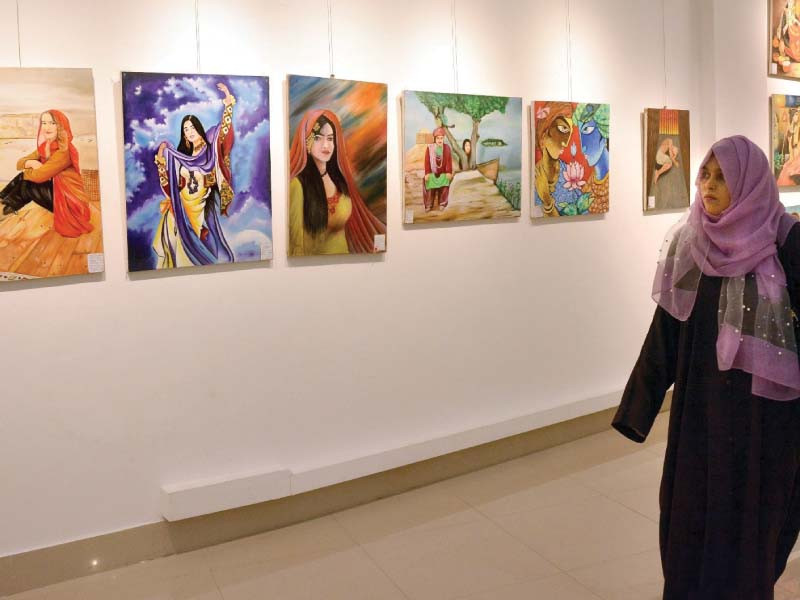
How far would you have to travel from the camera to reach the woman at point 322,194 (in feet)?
17.0

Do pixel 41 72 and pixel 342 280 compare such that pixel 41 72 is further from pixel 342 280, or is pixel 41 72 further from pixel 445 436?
pixel 445 436

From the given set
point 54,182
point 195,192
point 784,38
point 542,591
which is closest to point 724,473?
point 542,591

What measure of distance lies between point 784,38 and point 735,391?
5632 millimetres

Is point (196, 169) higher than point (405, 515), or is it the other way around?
point (196, 169)

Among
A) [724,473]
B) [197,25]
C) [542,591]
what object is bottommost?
[542,591]

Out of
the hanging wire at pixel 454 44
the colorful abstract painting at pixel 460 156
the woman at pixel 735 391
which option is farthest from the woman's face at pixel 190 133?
A: the woman at pixel 735 391

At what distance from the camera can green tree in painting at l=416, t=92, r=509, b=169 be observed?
5.75 m

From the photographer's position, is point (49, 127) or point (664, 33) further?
point (664, 33)

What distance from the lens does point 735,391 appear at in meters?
3.86

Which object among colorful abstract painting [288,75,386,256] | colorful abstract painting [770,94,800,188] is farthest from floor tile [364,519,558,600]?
colorful abstract painting [770,94,800,188]

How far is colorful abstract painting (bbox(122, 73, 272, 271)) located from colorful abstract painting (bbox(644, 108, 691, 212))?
3690 millimetres

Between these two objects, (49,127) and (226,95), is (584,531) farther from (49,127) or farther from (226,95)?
(49,127)

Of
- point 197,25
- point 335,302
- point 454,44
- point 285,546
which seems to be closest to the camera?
point 197,25

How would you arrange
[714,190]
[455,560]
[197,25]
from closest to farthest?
1. [714,190]
2. [197,25]
3. [455,560]
